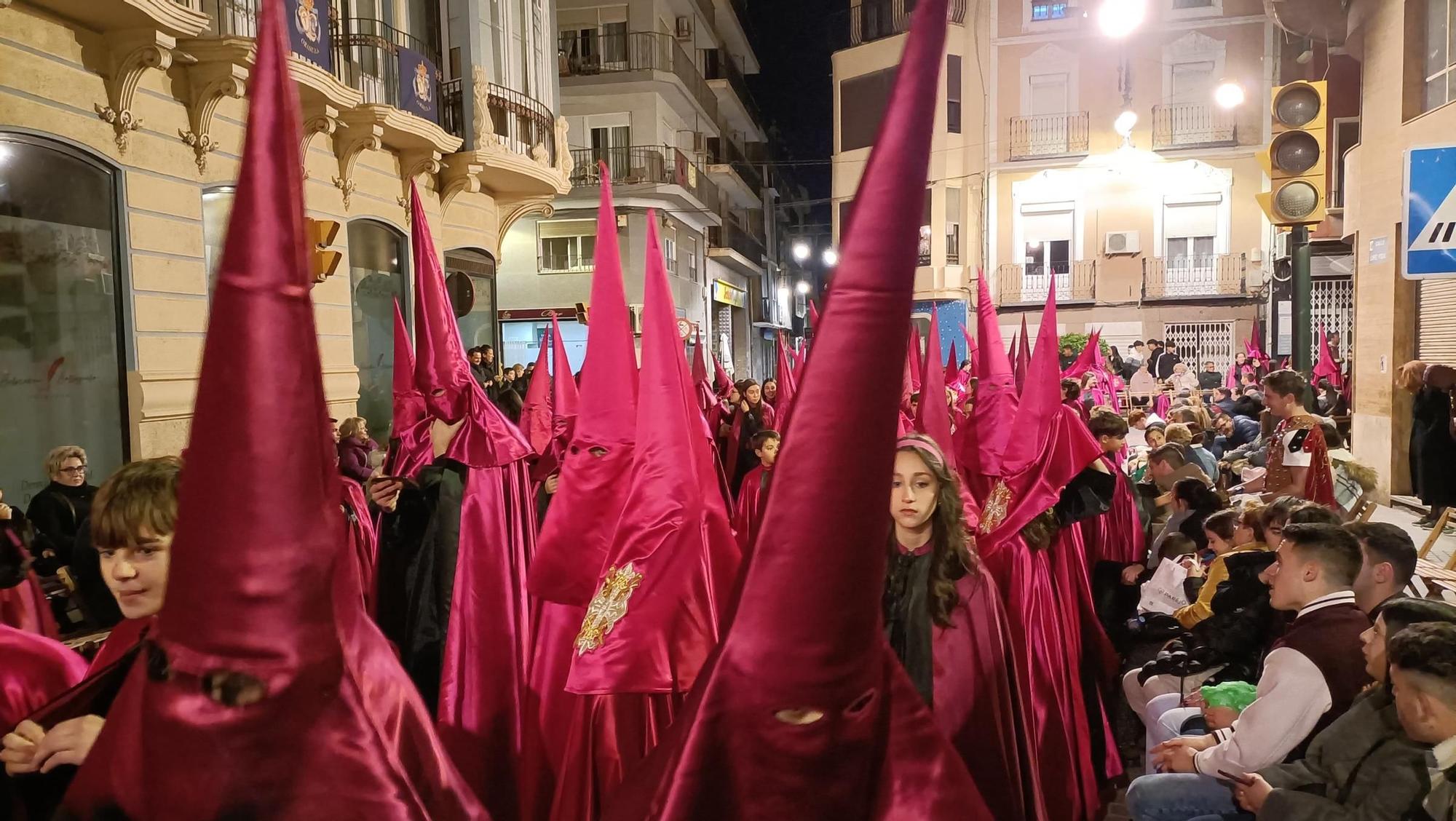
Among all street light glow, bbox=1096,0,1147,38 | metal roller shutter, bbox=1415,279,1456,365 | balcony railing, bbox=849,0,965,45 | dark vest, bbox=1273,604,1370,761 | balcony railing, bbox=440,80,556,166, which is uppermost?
balcony railing, bbox=849,0,965,45

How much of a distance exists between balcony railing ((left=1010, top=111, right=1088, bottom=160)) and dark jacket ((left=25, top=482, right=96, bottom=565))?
2693cm

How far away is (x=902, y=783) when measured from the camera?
1338mm

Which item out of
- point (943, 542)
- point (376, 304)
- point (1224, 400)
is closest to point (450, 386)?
point (943, 542)

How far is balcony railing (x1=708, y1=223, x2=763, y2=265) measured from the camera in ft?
107

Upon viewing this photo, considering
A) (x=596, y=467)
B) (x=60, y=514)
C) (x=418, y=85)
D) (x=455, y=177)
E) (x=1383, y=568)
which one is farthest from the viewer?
(x=455, y=177)

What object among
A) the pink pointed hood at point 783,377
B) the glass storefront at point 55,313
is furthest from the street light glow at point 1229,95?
the glass storefront at point 55,313

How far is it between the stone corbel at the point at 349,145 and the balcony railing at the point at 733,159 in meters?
19.3

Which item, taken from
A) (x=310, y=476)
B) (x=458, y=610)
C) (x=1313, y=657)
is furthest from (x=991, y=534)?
(x=310, y=476)

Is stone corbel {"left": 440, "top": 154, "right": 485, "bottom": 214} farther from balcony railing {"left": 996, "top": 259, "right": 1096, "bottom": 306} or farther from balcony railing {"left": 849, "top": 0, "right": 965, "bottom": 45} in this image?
balcony railing {"left": 996, "top": 259, "right": 1096, "bottom": 306}

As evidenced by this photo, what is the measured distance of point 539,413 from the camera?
662 centimetres

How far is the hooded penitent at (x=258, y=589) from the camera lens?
1.03 metres

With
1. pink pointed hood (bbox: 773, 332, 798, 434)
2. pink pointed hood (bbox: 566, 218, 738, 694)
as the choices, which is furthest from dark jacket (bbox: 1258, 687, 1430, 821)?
pink pointed hood (bbox: 773, 332, 798, 434)

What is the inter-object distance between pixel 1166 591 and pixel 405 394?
4426 millimetres

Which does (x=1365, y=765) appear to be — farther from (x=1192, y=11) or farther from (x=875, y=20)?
(x=1192, y=11)
